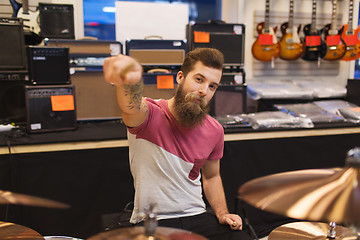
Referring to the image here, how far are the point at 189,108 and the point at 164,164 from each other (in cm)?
24

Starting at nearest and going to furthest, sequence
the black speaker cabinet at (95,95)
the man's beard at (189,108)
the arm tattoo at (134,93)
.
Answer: the arm tattoo at (134,93)
the man's beard at (189,108)
the black speaker cabinet at (95,95)

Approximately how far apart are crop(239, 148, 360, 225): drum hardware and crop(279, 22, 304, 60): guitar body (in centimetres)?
226

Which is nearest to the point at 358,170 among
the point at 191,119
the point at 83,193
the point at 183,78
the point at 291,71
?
the point at 191,119

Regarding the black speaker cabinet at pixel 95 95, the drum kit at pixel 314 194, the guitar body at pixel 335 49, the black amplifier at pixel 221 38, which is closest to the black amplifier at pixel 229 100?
the black amplifier at pixel 221 38

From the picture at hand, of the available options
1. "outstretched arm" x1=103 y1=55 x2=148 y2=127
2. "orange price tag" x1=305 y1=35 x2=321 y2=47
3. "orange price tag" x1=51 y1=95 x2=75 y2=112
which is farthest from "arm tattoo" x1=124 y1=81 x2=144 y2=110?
"orange price tag" x1=305 y1=35 x2=321 y2=47

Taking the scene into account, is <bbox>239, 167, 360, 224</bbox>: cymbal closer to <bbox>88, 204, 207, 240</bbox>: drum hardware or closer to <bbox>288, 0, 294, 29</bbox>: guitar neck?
<bbox>88, 204, 207, 240</bbox>: drum hardware

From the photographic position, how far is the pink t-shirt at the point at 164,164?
4.05 feet

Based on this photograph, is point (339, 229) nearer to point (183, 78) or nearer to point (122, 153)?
point (183, 78)

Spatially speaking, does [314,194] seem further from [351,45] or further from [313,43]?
[351,45]

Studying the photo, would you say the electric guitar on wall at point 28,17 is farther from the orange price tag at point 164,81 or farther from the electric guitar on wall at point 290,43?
the electric guitar on wall at point 290,43

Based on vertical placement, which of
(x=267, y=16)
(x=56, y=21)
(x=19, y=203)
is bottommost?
(x=19, y=203)

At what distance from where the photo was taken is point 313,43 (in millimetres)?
2785

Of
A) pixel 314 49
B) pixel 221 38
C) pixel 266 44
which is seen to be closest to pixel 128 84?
pixel 221 38

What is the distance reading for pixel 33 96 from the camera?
1858 millimetres
